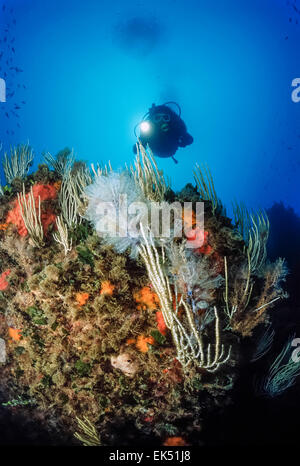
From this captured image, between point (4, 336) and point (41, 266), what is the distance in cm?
155

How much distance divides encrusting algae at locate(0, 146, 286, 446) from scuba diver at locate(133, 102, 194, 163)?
846 centimetres

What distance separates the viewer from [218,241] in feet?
12.2

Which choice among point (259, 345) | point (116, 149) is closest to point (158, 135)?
point (259, 345)

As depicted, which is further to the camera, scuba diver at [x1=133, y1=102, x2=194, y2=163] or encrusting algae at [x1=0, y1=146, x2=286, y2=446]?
scuba diver at [x1=133, y1=102, x2=194, y2=163]

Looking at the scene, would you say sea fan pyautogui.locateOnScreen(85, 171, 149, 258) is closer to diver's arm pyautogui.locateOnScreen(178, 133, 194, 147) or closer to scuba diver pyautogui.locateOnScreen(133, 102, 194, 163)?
scuba diver pyautogui.locateOnScreen(133, 102, 194, 163)

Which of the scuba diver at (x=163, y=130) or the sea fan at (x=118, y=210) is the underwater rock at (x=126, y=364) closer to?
the sea fan at (x=118, y=210)

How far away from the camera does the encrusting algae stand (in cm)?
292

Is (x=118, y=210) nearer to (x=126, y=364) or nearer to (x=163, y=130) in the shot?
(x=126, y=364)

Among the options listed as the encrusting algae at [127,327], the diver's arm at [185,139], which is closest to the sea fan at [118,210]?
the encrusting algae at [127,327]

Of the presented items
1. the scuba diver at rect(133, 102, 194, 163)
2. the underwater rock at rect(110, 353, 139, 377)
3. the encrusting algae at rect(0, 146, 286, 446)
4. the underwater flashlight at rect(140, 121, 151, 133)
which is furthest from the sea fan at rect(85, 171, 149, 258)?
the underwater flashlight at rect(140, 121, 151, 133)

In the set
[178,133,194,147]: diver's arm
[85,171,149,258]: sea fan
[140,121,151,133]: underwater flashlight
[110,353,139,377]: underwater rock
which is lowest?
[110,353,139,377]: underwater rock

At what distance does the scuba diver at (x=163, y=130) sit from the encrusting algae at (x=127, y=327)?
8457 millimetres

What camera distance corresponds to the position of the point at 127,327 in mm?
2979

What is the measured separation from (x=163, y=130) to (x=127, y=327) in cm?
997
